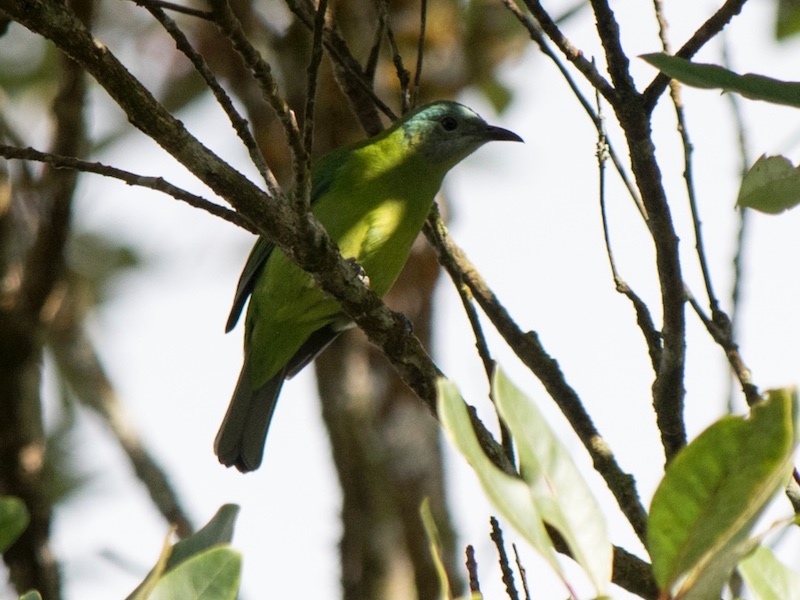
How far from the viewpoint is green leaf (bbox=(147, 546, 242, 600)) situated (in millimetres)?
1751

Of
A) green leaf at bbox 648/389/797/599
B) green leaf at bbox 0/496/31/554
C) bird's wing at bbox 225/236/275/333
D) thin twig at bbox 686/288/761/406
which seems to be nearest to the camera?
green leaf at bbox 648/389/797/599

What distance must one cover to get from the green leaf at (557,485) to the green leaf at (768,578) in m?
0.32

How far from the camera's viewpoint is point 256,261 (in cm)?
532

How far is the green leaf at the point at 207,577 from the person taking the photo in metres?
1.75

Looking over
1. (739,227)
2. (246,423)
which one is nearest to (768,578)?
(739,227)

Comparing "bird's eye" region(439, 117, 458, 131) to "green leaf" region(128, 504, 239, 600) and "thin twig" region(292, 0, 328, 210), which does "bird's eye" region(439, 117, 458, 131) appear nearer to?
"thin twig" region(292, 0, 328, 210)

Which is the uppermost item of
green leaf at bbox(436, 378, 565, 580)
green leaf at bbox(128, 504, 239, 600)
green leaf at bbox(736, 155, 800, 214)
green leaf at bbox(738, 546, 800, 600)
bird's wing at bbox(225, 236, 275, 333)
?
bird's wing at bbox(225, 236, 275, 333)

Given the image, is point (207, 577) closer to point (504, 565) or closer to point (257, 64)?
point (504, 565)

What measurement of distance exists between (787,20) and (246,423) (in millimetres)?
3192

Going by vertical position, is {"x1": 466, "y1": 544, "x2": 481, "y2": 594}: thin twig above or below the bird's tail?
below

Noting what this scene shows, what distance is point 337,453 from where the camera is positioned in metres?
6.07

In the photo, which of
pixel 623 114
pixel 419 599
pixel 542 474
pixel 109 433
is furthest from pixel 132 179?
pixel 419 599

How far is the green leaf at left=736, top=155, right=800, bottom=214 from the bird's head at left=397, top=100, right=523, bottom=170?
335 cm

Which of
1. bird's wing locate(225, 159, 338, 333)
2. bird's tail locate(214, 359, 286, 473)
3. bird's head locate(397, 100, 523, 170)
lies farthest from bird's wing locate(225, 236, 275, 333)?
bird's head locate(397, 100, 523, 170)
